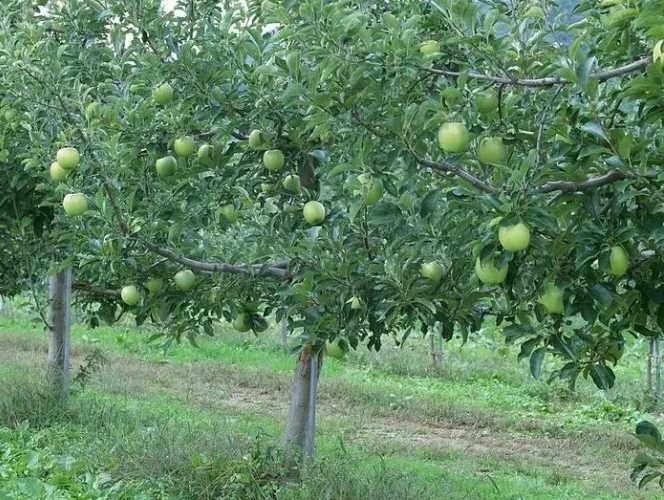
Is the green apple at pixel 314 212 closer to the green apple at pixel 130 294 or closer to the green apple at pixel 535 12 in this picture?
the green apple at pixel 130 294

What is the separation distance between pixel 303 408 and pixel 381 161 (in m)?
2.37

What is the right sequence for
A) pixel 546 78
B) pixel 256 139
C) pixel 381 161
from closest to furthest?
pixel 546 78 < pixel 381 161 < pixel 256 139

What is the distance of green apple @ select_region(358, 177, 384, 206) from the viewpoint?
2.48m

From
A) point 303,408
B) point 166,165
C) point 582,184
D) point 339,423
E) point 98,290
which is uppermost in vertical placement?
point 166,165

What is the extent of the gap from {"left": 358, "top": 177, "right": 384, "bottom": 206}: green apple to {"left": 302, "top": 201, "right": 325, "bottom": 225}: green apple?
2.52ft

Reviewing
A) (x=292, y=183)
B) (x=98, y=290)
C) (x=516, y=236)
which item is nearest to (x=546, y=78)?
(x=516, y=236)

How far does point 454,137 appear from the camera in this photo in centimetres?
220

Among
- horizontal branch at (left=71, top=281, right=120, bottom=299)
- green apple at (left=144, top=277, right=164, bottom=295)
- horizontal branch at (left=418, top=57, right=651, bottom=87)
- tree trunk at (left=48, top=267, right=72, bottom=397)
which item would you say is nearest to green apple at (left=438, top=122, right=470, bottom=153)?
horizontal branch at (left=418, top=57, right=651, bottom=87)

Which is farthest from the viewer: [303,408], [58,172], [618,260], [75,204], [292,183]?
[303,408]

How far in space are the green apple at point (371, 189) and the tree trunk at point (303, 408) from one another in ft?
7.12

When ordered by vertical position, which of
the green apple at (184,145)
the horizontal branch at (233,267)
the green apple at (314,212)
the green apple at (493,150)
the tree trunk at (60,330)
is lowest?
the tree trunk at (60,330)

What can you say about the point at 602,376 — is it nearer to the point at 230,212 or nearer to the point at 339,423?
the point at 230,212

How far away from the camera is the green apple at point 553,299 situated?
7.67 ft

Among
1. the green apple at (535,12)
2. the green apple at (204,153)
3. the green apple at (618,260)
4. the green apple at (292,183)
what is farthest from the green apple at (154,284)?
the green apple at (618,260)
